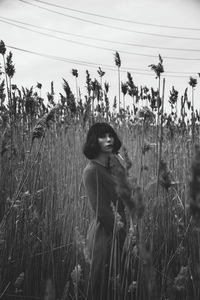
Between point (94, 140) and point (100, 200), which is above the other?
point (94, 140)

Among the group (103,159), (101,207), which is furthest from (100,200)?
(103,159)

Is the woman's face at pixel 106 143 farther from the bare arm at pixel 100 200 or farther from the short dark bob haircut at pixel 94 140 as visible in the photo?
the bare arm at pixel 100 200

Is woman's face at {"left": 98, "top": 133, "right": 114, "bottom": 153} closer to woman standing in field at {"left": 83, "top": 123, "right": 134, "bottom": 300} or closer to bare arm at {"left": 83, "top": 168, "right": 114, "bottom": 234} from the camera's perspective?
woman standing in field at {"left": 83, "top": 123, "right": 134, "bottom": 300}

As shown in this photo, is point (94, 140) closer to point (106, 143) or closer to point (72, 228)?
point (106, 143)

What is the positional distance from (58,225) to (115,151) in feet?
1.85

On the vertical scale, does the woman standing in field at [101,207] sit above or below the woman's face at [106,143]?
below

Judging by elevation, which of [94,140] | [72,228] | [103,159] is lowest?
[72,228]

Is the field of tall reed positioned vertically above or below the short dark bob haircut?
below

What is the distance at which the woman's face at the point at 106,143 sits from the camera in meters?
2.10

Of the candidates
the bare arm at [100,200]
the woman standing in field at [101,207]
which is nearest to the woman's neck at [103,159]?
the woman standing in field at [101,207]

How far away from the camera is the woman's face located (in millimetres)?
2104

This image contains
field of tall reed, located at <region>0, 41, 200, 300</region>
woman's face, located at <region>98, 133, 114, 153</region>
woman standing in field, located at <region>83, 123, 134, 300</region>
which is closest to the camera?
field of tall reed, located at <region>0, 41, 200, 300</region>

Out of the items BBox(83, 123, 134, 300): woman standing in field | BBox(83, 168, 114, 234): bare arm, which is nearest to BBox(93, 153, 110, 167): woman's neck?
BBox(83, 123, 134, 300): woman standing in field

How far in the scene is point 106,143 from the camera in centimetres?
211
